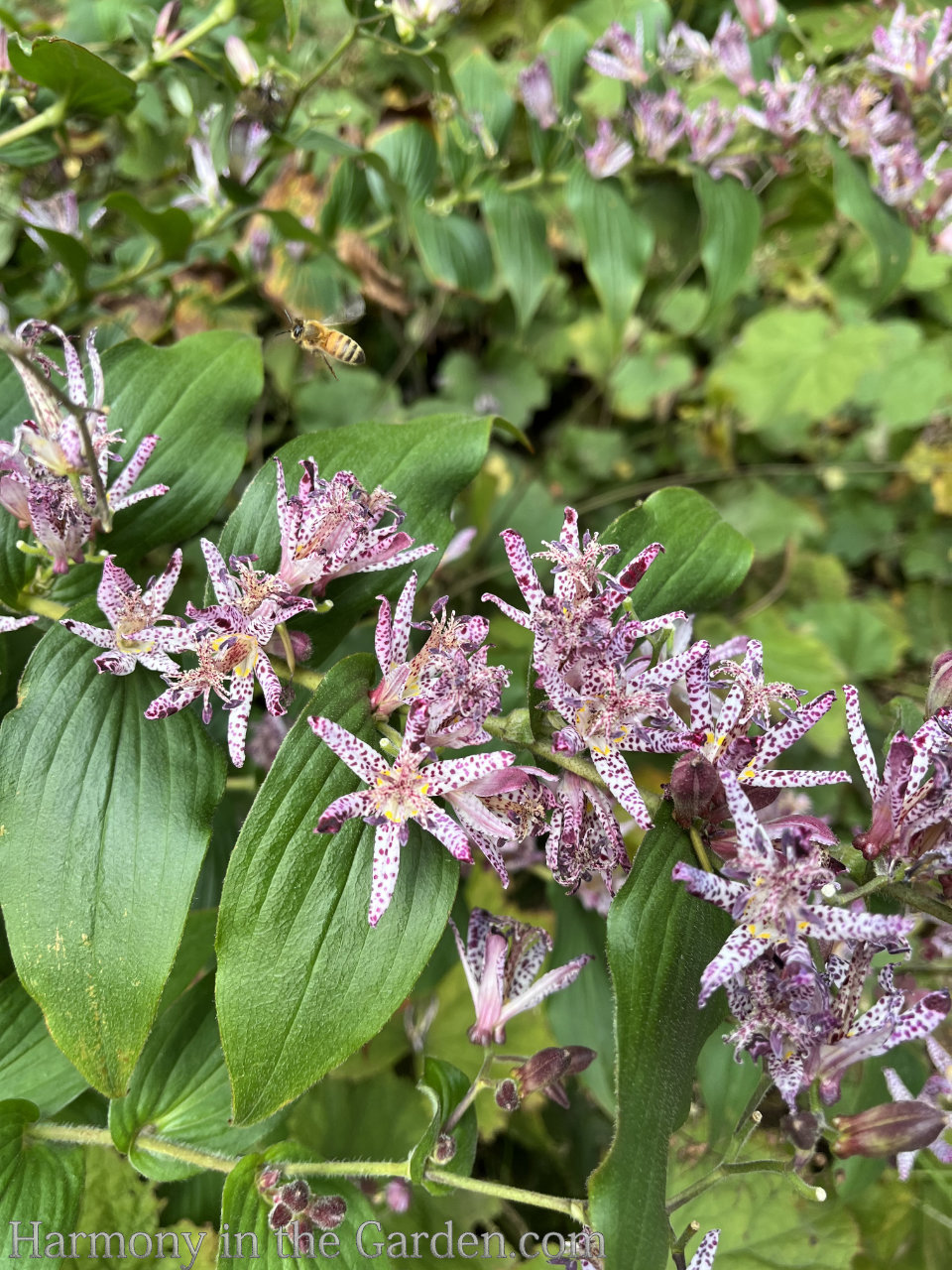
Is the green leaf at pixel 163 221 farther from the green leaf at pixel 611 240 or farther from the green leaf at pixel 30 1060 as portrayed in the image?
the green leaf at pixel 30 1060

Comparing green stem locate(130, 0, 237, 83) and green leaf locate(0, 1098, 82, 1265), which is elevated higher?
green stem locate(130, 0, 237, 83)

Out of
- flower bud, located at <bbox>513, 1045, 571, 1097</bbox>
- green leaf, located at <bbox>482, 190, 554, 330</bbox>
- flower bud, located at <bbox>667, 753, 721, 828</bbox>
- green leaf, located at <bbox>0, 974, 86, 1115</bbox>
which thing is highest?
green leaf, located at <bbox>482, 190, 554, 330</bbox>

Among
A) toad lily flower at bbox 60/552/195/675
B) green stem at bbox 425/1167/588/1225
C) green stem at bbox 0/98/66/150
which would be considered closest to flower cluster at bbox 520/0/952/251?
green stem at bbox 0/98/66/150

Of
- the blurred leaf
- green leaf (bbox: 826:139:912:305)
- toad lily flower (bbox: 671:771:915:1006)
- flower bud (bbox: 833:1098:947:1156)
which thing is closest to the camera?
toad lily flower (bbox: 671:771:915:1006)

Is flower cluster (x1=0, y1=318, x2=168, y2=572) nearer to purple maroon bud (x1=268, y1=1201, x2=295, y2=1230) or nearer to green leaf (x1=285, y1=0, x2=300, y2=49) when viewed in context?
green leaf (x1=285, y1=0, x2=300, y2=49)

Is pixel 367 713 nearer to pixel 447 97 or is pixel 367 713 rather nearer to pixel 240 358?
pixel 240 358

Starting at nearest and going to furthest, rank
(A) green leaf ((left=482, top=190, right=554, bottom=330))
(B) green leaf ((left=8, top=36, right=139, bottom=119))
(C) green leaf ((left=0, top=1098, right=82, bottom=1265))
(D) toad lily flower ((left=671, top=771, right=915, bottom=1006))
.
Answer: (D) toad lily flower ((left=671, top=771, right=915, bottom=1006))
(C) green leaf ((left=0, top=1098, right=82, bottom=1265))
(B) green leaf ((left=8, top=36, right=139, bottom=119))
(A) green leaf ((left=482, top=190, right=554, bottom=330))

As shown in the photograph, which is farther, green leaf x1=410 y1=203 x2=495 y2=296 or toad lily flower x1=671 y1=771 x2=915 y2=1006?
green leaf x1=410 y1=203 x2=495 y2=296

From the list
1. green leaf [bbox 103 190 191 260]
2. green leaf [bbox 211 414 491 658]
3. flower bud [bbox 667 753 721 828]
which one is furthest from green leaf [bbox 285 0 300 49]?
flower bud [bbox 667 753 721 828]

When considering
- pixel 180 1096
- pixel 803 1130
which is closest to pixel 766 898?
pixel 803 1130
